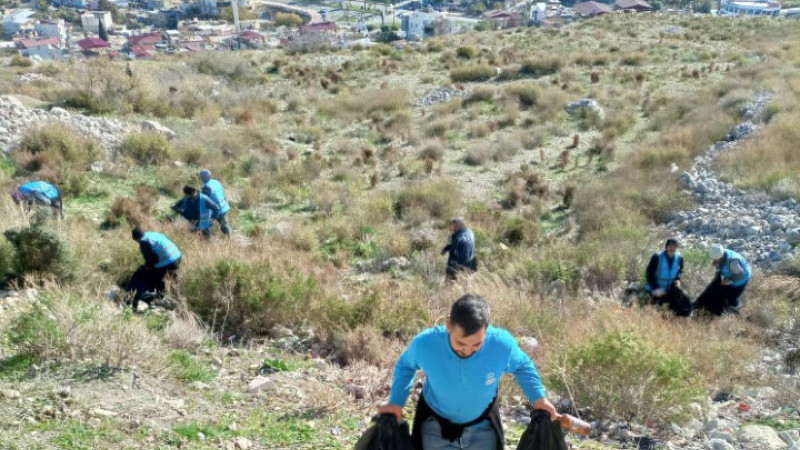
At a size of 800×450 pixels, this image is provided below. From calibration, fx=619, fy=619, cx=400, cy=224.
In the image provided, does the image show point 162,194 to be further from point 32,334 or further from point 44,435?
point 44,435

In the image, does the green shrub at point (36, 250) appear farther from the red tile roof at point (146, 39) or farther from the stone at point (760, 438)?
the red tile roof at point (146, 39)

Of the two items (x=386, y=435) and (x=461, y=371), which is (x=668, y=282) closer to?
(x=461, y=371)

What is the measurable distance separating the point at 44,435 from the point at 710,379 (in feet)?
17.0

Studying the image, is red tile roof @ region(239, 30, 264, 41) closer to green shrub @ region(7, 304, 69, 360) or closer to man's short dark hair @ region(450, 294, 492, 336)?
green shrub @ region(7, 304, 69, 360)

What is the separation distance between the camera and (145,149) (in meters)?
13.6

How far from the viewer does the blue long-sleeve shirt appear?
2900mm

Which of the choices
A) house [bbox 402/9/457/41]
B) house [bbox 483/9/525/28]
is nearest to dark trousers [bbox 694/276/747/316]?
house [bbox 483/9/525/28]

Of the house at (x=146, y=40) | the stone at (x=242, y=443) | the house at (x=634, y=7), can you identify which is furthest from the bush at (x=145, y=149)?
the house at (x=634, y=7)

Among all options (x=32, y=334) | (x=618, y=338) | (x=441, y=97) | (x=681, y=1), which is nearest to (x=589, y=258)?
(x=618, y=338)

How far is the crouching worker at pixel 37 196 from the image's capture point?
8938mm

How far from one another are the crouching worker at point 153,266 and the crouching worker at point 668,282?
563cm

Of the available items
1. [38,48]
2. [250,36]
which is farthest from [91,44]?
[250,36]

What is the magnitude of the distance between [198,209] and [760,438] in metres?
7.40

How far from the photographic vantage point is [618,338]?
188 inches
